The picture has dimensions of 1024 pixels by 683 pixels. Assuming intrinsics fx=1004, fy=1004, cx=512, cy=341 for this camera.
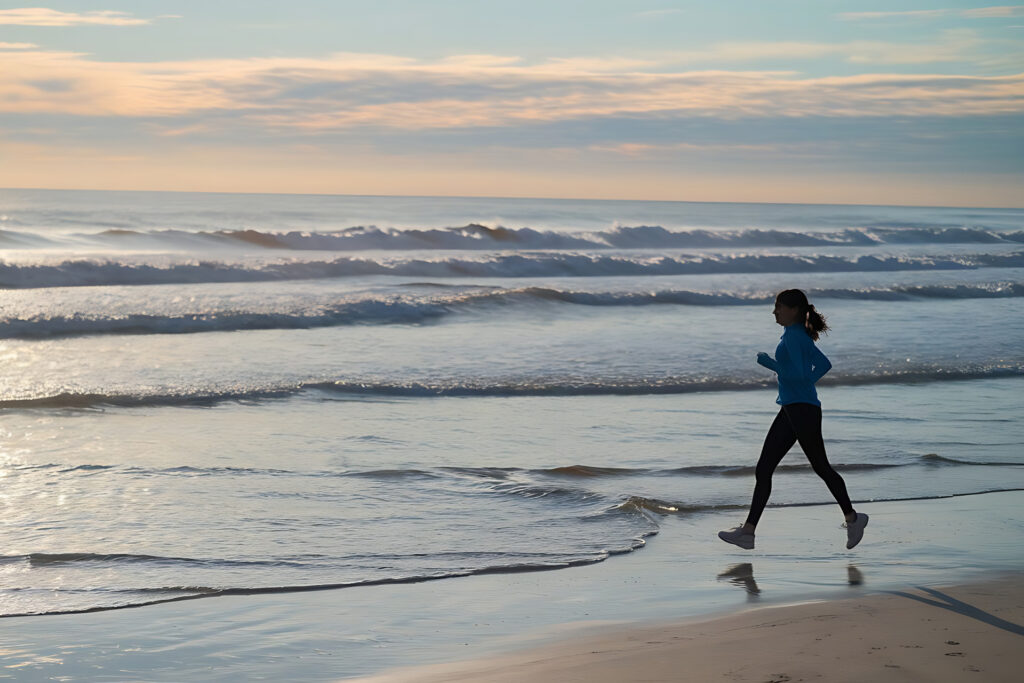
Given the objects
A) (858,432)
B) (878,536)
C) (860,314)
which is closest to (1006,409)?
(858,432)

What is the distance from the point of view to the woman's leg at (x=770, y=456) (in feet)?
18.6

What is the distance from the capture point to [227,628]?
4.43m

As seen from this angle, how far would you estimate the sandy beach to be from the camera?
3666 mm

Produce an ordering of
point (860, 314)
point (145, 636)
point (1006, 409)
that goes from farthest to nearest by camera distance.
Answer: point (860, 314), point (1006, 409), point (145, 636)

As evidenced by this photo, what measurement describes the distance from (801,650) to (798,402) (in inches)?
76.7

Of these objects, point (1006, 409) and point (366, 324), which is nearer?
point (1006, 409)

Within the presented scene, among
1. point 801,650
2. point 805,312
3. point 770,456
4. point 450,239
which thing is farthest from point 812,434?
point 450,239

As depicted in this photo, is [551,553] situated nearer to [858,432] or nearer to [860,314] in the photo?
[858,432]

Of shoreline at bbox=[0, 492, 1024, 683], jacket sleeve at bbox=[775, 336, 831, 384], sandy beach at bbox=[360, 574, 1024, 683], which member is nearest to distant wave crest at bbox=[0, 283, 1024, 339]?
shoreline at bbox=[0, 492, 1024, 683]

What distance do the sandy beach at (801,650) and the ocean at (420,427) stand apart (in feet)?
4.05

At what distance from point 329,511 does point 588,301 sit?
17.1 m

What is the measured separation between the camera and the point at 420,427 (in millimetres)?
9328

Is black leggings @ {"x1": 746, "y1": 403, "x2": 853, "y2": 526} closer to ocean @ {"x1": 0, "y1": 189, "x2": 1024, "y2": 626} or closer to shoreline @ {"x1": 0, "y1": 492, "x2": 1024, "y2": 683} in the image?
shoreline @ {"x1": 0, "y1": 492, "x2": 1024, "y2": 683}

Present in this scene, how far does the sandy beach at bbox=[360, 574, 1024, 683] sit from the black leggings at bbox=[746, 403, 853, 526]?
1.06 metres
